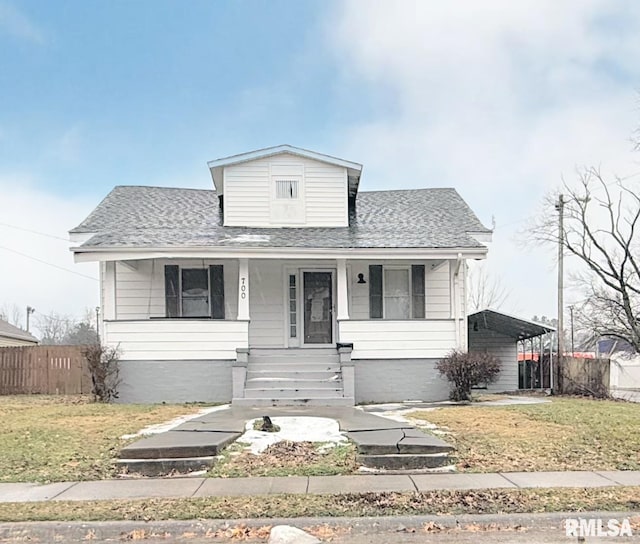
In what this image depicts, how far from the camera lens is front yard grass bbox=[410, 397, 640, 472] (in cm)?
742

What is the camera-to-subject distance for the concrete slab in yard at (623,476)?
660 centimetres

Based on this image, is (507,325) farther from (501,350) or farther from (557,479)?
(557,479)

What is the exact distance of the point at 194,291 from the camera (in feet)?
54.1

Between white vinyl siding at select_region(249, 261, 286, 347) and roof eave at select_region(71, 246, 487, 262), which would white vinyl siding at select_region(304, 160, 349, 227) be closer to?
white vinyl siding at select_region(249, 261, 286, 347)

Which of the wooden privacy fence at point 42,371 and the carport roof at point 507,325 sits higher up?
the carport roof at point 507,325

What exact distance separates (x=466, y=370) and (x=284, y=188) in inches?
257

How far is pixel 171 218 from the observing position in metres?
16.9

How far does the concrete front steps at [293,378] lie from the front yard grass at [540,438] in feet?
8.00

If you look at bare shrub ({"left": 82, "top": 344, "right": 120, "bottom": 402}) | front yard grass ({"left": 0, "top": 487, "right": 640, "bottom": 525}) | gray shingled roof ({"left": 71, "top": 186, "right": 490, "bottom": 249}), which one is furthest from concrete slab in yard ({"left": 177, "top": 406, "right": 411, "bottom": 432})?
gray shingled roof ({"left": 71, "top": 186, "right": 490, "bottom": 249})

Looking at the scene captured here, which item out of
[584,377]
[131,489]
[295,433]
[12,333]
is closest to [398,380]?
[295,433]

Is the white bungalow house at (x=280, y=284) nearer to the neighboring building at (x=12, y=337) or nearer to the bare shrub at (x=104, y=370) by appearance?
the bare shrub at (x=104, y=370)

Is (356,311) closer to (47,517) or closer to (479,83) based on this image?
(479,83)

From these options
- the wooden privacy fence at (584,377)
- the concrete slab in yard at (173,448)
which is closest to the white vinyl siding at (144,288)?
the concrete slab in yard at (173,448)
